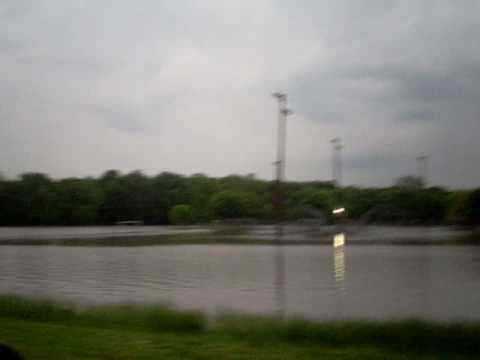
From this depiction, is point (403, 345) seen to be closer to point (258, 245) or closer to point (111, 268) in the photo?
point (111, 268)

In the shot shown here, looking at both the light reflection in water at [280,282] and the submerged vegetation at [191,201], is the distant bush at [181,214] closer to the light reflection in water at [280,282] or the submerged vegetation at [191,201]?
the submerged vegetation at [191,201]

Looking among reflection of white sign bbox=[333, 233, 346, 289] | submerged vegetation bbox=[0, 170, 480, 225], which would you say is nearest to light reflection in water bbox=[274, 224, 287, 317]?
reflection of white sign bbox=[333, 233, 346, 289]

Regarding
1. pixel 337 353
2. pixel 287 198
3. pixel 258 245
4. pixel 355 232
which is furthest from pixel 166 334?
pixel 287 198

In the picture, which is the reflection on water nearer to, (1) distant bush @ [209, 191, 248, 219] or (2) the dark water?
(2) the dark water

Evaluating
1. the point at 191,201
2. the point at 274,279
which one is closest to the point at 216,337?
the point at 274,279

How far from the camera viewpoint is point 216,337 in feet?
35.5

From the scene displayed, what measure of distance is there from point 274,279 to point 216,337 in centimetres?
924

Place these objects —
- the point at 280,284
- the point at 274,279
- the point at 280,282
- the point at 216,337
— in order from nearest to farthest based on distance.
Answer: the point at 216,337, the point at 280,284, the point at 280,282, the point at 274,279

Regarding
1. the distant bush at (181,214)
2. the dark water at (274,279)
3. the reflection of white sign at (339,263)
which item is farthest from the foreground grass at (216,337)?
the distant bush at (181,214)

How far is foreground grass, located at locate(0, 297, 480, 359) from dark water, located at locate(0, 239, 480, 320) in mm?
2050

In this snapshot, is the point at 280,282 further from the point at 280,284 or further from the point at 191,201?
the point at 191,201

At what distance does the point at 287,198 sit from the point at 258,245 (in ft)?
94.6

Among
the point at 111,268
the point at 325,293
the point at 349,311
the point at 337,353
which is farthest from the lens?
the point at 111,268

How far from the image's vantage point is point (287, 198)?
6181cm
